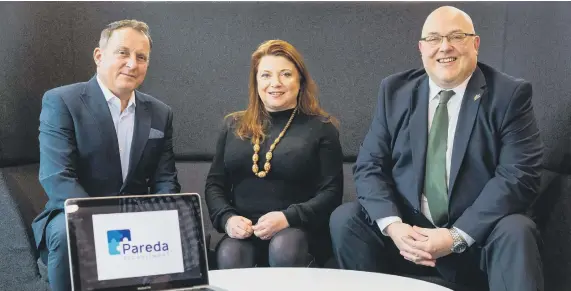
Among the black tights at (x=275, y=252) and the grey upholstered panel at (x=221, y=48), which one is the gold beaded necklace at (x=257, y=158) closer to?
the black tights at (x=275, y=252)

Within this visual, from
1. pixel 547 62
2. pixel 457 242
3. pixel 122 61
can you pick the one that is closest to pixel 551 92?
pixel 547 62

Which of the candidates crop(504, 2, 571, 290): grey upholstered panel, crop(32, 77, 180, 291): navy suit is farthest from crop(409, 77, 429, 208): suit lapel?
crop(32, 77, 180, 291): navy suit

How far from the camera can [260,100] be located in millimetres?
3111

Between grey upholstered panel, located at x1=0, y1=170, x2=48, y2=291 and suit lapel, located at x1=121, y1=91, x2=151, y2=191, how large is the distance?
494mm

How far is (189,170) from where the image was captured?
3.60 m

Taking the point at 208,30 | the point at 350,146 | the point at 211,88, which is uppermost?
the point at 208,30

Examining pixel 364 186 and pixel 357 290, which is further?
pixel 364 186

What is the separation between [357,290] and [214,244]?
4.21 feet

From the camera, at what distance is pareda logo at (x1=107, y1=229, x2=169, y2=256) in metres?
1.80

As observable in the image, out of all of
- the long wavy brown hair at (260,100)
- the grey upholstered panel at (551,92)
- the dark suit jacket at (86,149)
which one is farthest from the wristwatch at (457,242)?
the dark suit jacket at (86,149)

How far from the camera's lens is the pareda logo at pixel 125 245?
180 centimetres

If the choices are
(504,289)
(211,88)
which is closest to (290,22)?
(211,88)

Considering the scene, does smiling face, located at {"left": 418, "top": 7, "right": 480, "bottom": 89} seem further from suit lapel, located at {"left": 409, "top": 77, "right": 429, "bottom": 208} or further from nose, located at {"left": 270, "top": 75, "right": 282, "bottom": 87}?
nose, located at {"left": 270, "top": 75, "right": 282, "bottom": 87}

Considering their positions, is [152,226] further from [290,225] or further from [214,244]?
[214,244]
